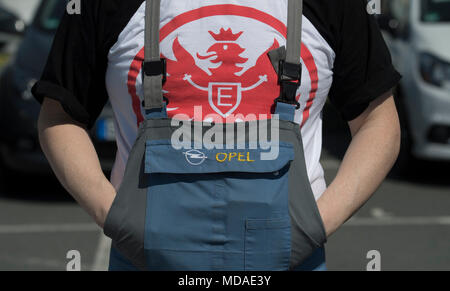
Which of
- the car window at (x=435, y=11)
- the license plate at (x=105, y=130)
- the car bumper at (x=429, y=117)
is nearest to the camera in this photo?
the license plate at (x=105, y=130)

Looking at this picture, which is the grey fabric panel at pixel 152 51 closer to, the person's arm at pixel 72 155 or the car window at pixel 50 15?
the person's arm at pixel 72 155

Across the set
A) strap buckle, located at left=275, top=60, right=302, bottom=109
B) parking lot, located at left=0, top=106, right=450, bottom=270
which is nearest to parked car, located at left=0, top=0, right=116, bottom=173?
parking lot, located at left=0, top=106, right=450, bottom=270

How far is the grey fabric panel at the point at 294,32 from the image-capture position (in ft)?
5.87

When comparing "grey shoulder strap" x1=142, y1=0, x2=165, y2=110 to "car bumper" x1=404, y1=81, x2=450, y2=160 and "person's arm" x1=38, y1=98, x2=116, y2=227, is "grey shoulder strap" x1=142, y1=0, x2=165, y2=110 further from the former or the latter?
"car bumper" x1=404, y1=81, x2=450, y2=160

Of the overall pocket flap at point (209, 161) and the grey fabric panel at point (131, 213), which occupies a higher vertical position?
the overall pocket flap at point (209, 161)

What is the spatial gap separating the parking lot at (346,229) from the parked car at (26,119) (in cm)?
37

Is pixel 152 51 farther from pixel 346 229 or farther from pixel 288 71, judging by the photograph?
pixel 346 229

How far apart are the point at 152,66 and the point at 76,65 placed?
195 millimetres

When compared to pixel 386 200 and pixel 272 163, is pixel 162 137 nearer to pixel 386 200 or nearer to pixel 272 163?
pixel 272 163

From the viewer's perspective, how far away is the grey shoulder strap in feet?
5.87

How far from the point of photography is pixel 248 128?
5.80 feet

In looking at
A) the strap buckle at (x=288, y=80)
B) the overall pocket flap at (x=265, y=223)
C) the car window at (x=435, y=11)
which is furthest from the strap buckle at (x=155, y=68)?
the car window at (x=435, y=11)

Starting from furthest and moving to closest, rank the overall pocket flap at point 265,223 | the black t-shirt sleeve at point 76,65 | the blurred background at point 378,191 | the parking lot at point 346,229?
the blurred background at point 378,191, the parking lot at point 346,229, the black t-shirt sleeve at point 76,65, the overall pocket flap at point 265,223

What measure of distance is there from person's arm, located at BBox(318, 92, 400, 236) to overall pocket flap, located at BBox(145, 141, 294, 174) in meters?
0.21
